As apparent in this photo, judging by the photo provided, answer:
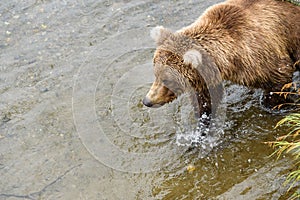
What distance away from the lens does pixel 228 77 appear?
4988 millimetres

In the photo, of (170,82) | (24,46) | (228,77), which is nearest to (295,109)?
(228,77)

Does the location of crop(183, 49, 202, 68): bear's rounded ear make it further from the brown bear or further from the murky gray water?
the murky gray water

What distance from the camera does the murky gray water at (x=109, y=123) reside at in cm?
481

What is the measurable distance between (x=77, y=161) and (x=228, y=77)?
6.65 feet

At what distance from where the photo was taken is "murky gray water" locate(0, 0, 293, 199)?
4809 millimetres

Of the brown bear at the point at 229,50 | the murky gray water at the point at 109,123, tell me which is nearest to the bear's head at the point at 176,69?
the brown bear at the point at 229,50

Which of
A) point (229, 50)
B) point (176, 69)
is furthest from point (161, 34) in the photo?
point (229, 50)

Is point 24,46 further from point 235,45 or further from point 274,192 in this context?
point 274,192

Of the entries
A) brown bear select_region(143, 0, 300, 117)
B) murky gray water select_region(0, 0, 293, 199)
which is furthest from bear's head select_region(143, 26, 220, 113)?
murky gray water select_region(0, 0, 293, 199)

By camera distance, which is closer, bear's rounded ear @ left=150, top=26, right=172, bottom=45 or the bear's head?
the bear's head

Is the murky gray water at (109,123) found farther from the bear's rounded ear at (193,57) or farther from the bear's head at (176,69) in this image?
the bear's rounded ear at (193,57)


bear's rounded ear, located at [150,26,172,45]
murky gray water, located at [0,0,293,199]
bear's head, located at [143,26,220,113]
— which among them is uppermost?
bear's rounded ear, located at [150,26,172,45]

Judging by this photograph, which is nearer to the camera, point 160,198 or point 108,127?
point 160,198

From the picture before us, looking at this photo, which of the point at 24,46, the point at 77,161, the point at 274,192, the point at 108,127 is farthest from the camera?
the point at 24,46
